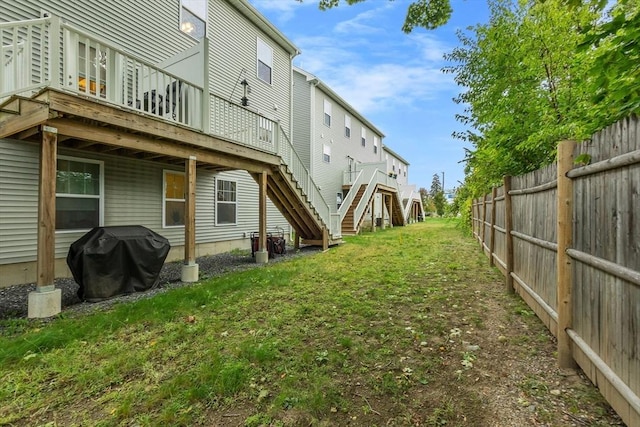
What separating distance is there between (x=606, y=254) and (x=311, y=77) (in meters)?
15.0

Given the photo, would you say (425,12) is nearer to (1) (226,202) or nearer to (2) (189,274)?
(2) (189,274)

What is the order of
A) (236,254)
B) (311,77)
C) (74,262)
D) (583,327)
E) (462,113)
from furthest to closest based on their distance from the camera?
(311,77) → (236,254) → (462,113) → (74,262) → (583,327)

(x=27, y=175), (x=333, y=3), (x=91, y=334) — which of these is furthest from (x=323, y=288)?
(x=27, y=175)

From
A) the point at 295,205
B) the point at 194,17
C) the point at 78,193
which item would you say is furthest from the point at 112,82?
the point at 295,205

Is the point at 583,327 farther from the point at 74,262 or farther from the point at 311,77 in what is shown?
the point at 311,77

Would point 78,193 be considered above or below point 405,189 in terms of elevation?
below

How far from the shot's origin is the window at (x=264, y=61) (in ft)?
37.6

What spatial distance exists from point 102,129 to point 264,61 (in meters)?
8.18

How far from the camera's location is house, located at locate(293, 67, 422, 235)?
15633 millimetres

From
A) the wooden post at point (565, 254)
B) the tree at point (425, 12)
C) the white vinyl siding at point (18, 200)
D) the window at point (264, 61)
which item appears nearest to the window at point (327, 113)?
the window at point (264, 61)

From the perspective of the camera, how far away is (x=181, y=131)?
19.4ft

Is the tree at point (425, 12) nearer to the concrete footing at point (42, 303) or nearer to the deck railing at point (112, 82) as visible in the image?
the deck railing at point (112, 82)

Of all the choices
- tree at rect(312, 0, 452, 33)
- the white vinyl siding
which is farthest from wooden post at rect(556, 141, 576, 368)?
the white vinyl siding

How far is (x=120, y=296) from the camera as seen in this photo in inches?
205
